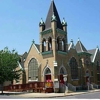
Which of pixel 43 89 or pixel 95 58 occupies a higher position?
pixel 95 58

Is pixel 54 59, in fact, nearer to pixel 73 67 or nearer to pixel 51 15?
pixel 73 67

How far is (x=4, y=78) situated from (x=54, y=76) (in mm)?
8078

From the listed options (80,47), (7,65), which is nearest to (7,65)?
(7,65)

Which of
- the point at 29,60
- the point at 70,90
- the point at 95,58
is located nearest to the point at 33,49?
the point at 29,60

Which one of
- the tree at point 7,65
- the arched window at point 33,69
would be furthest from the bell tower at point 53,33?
the tree at point 7,65

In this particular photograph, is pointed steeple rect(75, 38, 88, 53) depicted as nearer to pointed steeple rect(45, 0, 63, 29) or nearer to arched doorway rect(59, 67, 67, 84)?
pointed steeple rect(45, 0, 63, 29)

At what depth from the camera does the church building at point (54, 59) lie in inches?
1464

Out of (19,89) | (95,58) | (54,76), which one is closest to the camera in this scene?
(54,76)

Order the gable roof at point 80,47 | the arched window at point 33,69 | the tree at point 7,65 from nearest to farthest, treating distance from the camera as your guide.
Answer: the tree at point 7,65 < the arched window at point 33,69 < the gable roof at point 80,47

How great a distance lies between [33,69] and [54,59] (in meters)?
5.78

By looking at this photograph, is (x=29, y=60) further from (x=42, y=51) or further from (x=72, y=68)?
(x=72, y=68)

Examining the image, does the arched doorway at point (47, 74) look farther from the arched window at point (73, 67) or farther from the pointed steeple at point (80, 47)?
the pointed steeple at point (80, 47)

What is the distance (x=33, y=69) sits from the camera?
133 feet

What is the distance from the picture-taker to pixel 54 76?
35906 mm
